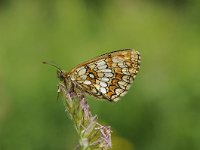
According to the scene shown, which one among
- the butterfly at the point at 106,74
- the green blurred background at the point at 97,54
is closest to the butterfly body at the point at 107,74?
the butterfly at the point at 106,74

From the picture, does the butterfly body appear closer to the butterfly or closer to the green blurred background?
the butterfly

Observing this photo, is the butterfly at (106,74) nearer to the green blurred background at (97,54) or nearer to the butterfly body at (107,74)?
the butterfly body at (107,74)

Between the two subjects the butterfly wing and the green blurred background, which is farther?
the green blurred background

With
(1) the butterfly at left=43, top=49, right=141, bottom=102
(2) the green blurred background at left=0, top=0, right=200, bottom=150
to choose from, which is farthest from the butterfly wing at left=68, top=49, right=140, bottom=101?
(2) the green blurred background at left=0, top=0, right=200, bottom=150

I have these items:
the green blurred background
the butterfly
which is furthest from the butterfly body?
the green blurred background

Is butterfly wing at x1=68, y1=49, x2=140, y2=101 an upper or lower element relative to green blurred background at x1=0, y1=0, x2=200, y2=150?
upper
